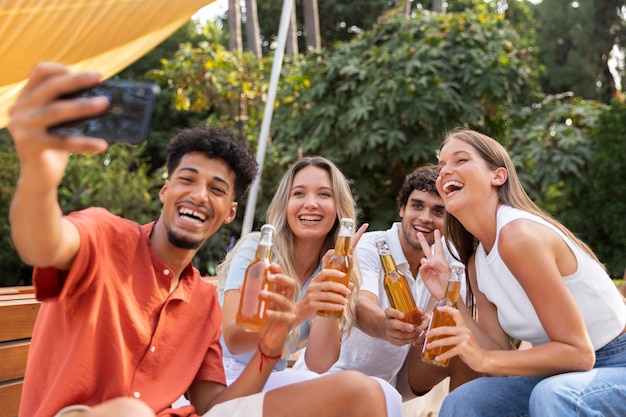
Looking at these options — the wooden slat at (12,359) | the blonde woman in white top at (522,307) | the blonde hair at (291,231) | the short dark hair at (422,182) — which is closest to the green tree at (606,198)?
the short dark hair at (422,182)

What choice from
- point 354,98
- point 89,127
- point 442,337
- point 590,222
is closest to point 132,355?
point 89,127

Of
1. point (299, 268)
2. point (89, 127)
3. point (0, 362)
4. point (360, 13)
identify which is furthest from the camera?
point (360, 13)

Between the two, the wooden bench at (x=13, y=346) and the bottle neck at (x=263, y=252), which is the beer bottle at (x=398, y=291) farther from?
the wooden bench at (x=13, y=346)

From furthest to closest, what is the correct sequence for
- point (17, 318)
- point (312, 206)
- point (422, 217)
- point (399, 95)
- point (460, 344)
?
point (399, 95) → point (422, 217) → point (312, 206) → point (17, 318) → point (460, 344)

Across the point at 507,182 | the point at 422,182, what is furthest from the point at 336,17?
the point at 507,182

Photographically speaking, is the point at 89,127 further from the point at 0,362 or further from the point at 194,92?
the point at 194,92

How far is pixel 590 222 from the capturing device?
9.16 metres

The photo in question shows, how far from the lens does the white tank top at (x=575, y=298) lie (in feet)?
7.37

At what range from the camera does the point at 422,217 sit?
10.8 ft

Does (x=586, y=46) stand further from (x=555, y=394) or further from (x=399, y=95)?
(x=555, y=394)

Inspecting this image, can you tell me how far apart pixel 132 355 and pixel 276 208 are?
1268mm

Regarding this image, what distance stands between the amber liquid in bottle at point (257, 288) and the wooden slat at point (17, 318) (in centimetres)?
120

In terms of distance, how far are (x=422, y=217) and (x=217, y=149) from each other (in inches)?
58.9

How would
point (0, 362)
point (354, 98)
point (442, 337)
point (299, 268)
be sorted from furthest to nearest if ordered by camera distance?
point (354, 98), point (299, 268), point (0, 362), point (442, 337)
